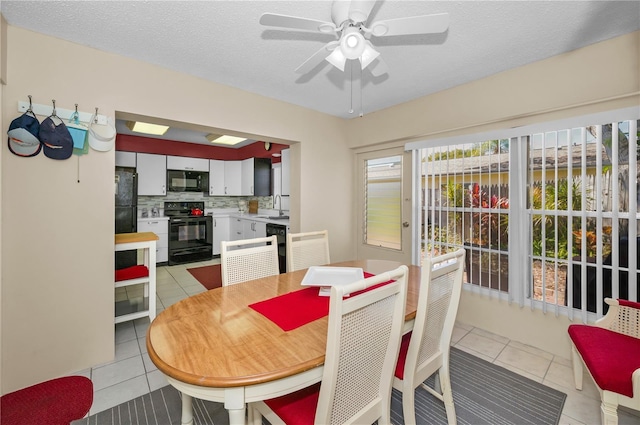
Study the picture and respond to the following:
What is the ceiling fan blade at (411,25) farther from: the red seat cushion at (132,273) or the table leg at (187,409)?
the red seat cushion at (132,273)

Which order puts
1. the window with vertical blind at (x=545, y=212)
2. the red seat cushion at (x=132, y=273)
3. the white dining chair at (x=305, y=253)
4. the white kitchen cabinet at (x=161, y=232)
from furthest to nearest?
the white kitchen cabinet at (x=161, y=232) < the red seat cushion at (x=132, y=273) < the white dining chair at (x=305, y=253) < the window with vertical blind at (x=545, y=212)

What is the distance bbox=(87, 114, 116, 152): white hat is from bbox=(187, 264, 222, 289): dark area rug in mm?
2401

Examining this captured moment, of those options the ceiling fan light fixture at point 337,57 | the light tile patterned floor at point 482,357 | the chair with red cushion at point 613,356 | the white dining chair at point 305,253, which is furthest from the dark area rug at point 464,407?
the ceiling fan light fixture at point 337,57

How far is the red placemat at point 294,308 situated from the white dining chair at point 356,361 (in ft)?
0.97

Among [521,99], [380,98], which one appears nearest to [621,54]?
[521,99]

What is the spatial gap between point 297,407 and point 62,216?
7.08ft

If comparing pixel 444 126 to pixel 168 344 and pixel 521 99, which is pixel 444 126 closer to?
pixel 521 99

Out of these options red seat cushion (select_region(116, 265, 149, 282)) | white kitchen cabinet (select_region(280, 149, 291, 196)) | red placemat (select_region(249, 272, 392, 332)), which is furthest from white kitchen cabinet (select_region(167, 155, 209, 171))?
red placemat (select_region(249, 272, 392, 332))

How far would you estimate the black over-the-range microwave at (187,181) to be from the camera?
5.36 m

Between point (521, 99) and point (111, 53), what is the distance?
3.42m

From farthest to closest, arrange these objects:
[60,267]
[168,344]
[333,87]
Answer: [333,87], [60,267], [168,344]

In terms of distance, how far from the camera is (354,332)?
99 cm

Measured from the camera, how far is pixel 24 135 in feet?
5.95

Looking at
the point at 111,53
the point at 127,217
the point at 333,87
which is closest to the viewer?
the point at 111,53
